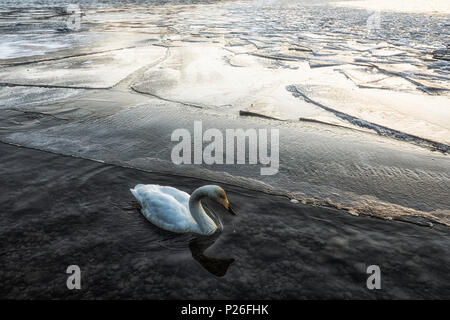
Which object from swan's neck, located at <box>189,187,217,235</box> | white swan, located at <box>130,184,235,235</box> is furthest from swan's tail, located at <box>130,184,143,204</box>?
swan's neck, located at <box>189,187,217,235</box>

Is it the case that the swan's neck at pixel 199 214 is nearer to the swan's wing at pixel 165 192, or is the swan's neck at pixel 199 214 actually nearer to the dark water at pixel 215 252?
the dark water at pixel 215 252

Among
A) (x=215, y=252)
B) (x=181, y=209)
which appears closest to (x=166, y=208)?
(x=181, y=209)

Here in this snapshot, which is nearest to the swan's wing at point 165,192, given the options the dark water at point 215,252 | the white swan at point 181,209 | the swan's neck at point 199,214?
the white swan at point 181,209

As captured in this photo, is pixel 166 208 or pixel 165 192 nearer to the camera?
pixel 166 208

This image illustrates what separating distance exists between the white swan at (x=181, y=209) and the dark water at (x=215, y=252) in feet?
0.30

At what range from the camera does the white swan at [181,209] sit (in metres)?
2.94

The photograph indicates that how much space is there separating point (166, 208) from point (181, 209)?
13cm

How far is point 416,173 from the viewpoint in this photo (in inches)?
153

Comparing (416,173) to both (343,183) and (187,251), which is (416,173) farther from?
(187,251)

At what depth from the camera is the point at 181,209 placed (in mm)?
3139

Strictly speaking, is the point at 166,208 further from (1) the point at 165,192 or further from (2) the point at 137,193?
(2) the point at 137,193

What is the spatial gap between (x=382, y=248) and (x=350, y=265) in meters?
0.36

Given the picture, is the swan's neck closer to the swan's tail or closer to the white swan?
the white swan
